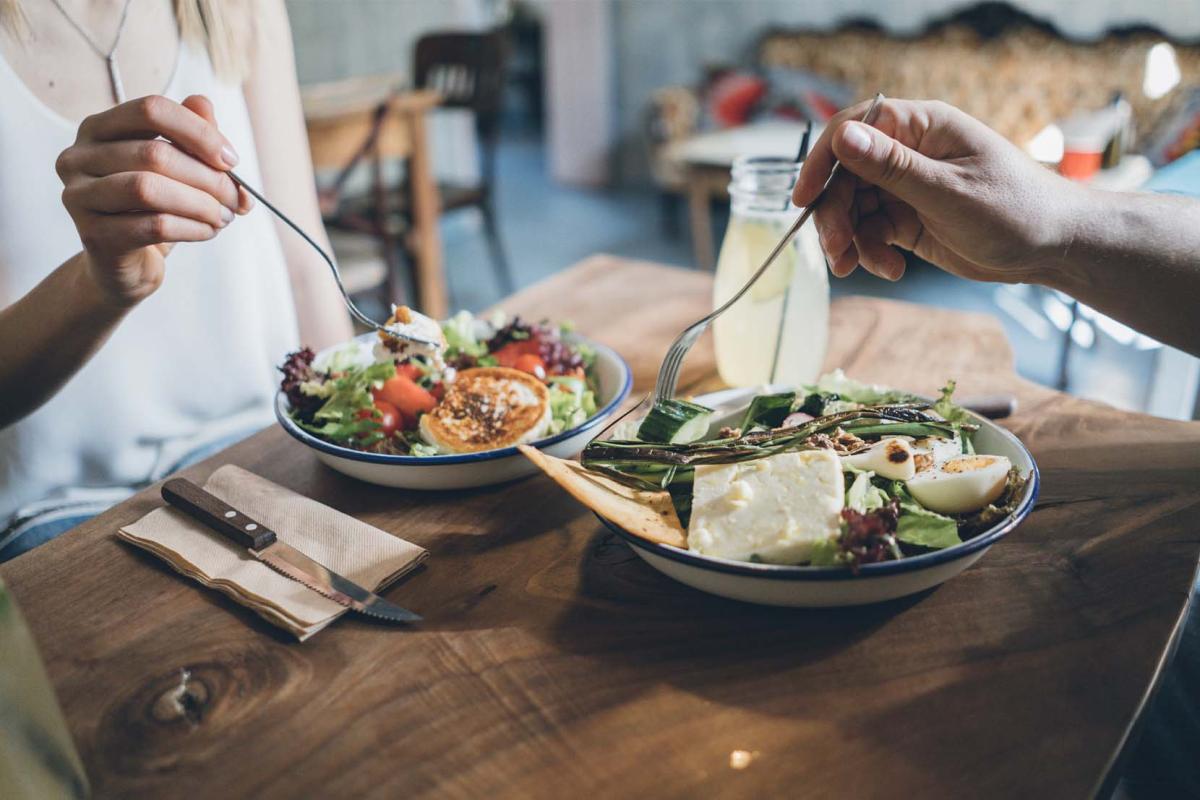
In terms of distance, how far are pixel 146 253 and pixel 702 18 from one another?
227 inches

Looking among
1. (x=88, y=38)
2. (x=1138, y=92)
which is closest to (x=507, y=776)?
(x=88, y=38)

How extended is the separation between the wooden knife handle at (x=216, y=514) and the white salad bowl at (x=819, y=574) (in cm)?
36

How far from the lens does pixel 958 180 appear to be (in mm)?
904

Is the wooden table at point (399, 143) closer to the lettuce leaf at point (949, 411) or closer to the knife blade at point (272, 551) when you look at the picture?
the knife blade at point (272, 551)

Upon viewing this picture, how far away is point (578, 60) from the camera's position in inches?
257

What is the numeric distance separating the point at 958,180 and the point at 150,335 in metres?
1.24

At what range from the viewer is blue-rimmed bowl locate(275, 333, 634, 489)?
0.95m

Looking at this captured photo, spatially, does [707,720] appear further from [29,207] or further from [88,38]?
[88,38]

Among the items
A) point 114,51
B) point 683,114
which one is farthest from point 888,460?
point 683,114

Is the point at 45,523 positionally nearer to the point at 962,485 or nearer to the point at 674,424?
the point at 674,424

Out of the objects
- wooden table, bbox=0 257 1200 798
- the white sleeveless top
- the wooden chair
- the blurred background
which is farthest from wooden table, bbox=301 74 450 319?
wooden table, bbox=0 257 1200 798

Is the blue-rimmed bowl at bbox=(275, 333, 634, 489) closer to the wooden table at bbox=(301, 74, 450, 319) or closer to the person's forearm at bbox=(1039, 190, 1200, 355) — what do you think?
the person's forearm at bbox=(1039, 190, 1200, 355)

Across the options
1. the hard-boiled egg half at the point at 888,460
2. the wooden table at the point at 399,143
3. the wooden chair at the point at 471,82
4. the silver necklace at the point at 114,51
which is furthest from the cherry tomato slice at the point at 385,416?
the wooden chair at the point at 471,82

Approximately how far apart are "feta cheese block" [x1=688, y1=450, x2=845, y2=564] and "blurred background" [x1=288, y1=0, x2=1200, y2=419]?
1570mm
